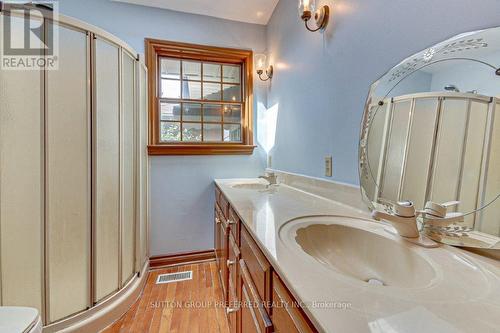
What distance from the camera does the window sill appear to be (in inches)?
84.4

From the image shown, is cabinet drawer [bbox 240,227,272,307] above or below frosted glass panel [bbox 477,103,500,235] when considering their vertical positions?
below

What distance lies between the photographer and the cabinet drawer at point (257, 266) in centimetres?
68

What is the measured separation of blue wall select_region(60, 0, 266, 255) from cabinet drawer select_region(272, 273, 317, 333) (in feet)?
5.83

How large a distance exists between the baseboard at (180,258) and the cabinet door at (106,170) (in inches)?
24.3

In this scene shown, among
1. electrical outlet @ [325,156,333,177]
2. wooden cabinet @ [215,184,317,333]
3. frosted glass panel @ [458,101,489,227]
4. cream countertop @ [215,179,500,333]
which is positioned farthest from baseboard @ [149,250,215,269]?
frosted glass panel @ [458,101,489,227]

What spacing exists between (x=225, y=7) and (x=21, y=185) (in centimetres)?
219

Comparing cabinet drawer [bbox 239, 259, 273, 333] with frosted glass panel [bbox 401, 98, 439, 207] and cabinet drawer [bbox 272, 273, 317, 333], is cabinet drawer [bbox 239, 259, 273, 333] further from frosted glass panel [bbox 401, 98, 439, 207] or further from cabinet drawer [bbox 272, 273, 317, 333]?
frosted glass panel [bbox 401, 98, 439, 207]

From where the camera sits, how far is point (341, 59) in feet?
4.11

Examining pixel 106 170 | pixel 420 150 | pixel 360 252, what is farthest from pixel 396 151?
A: pixel 106 170

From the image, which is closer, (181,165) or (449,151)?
(449,151)

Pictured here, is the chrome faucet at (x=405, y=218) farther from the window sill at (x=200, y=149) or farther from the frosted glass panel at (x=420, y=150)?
the window sill at (x=200, y=149)

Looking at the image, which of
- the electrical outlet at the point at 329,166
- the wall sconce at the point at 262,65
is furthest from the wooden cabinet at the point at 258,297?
the wall sconce at the point at 262,65

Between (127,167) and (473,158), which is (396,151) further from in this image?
(127,167)

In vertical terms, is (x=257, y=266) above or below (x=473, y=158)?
below
